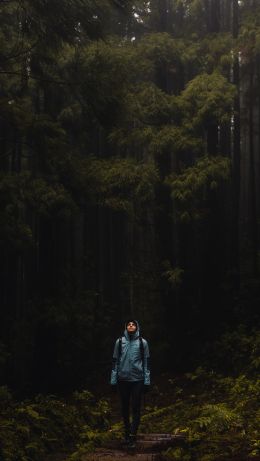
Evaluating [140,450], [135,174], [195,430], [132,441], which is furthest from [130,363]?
[135,174]

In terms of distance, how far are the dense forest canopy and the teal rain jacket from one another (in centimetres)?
492

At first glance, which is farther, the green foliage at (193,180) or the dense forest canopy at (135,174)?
the green foliage at (193,180)

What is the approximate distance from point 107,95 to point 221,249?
8.06 meters

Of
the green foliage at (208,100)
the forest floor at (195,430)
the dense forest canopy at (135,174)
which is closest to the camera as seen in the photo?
the forest floor at (195,430)

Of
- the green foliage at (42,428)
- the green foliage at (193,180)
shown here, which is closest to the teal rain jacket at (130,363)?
the green foliage at (42,428)

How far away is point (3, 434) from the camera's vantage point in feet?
27.0

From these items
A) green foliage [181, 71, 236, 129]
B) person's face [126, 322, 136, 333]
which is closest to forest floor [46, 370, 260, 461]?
person's face [126, 322, 136, 333]

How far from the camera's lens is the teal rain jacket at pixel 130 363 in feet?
29.5

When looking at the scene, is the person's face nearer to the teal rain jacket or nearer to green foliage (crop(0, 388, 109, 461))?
the teal rain jacket

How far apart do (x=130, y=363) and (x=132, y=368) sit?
83 mm

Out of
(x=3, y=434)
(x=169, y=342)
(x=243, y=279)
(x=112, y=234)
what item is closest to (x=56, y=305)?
(x=169, y=342)

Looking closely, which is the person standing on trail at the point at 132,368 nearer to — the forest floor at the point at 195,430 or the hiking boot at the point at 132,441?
the hiking boot at the point at 132,441

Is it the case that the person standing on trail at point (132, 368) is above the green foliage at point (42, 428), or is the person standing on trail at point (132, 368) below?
above

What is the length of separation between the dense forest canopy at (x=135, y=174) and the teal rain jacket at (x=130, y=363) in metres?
4.92
